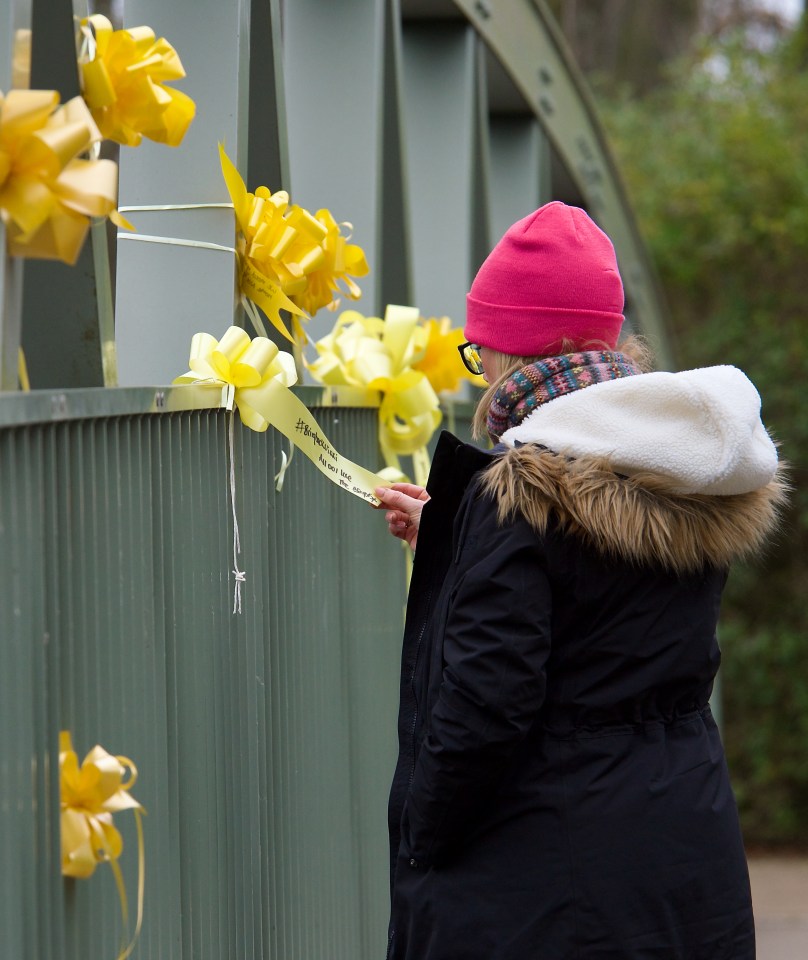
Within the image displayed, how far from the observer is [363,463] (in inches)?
106

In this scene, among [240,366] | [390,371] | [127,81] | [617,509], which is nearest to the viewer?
[127,81]

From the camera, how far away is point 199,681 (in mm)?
1810

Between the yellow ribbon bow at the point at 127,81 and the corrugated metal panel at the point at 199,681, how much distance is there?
33 centimetres

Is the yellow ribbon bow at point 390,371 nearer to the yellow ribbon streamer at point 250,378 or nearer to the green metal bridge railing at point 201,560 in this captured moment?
the green metal bridge railing at point 201,560

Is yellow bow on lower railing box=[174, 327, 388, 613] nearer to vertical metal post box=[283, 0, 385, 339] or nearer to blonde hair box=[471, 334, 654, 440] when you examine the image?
blonde hair box=[471, 334, 654, 440]

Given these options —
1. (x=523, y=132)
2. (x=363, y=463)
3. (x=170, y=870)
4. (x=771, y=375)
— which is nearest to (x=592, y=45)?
(x=771, y=375)

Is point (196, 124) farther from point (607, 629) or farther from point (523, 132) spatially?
point (523, 132)

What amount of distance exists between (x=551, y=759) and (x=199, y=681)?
0.47m

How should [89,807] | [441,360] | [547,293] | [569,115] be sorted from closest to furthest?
[89,807], [547,293], [441,360], [569,115]

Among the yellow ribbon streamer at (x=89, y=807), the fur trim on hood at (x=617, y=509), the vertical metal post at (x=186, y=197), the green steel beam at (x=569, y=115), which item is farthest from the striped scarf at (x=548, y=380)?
the green steel beam at (x=569, y=115)

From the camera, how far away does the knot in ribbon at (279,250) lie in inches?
80.2

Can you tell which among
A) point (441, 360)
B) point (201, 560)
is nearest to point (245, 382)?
point (201, 560)

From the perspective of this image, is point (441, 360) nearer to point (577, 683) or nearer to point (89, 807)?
point (577, 683)

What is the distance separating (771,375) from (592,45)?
31.7ft
